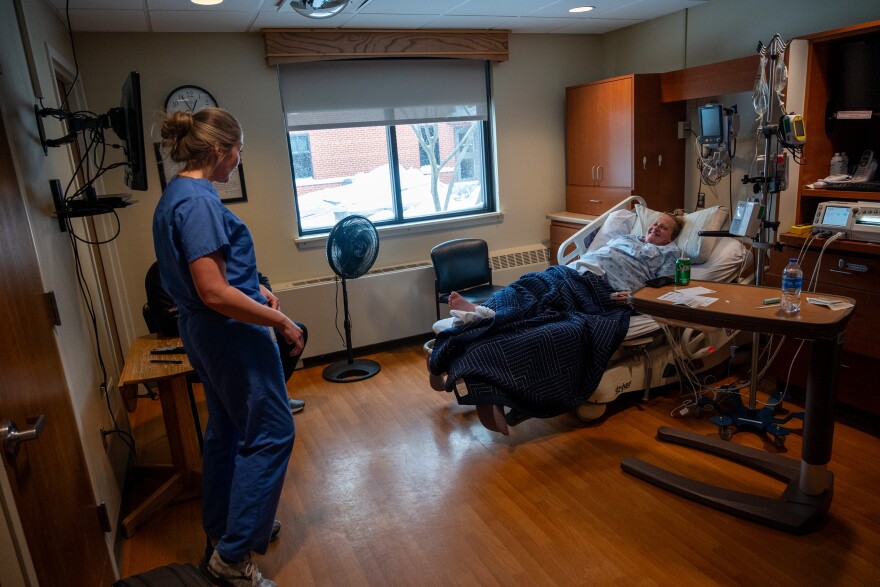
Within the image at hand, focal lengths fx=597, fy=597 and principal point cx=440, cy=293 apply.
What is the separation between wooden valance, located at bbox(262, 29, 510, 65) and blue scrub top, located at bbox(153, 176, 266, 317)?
228 cm

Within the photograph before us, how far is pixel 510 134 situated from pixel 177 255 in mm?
3381

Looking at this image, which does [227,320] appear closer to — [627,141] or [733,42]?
[627,141]

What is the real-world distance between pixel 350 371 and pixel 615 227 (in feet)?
6.43

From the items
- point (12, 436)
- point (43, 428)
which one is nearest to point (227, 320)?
point (43, 428)

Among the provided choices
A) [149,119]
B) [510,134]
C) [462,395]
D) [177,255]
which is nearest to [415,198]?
Answer: [510,134]

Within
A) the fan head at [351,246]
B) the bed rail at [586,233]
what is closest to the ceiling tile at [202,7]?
the fan head at [351,246]

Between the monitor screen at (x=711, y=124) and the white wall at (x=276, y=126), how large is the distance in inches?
57.2

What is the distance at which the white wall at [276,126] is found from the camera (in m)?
3.58

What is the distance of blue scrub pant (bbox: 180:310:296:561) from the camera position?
182 centimetres

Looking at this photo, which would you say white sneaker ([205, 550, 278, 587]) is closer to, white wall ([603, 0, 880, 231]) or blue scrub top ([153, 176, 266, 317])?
blue scrub top ([153, 176, 266, 317])

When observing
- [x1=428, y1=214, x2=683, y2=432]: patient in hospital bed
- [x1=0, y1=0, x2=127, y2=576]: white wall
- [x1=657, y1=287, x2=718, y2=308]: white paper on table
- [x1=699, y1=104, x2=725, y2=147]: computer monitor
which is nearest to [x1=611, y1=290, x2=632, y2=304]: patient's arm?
[x1=428, y1=214, x2=683, y2=432]: patient in hospital bed

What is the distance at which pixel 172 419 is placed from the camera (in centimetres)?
251

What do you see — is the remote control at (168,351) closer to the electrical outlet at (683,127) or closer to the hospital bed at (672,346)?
the hospital bed at (672,346)

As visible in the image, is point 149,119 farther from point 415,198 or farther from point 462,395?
point 462,395
